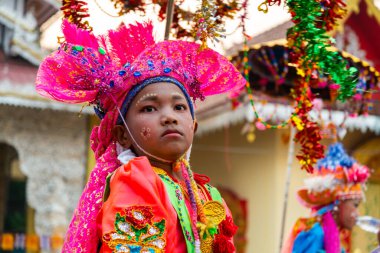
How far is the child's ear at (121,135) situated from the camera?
3.07m

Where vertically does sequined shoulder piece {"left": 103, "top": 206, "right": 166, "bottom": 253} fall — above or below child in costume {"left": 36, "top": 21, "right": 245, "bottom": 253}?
below

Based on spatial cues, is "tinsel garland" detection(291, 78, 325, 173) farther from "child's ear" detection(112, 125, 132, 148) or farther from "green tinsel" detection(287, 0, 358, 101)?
"child's ear" detection(112, 125, 132, 148)

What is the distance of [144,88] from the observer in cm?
299

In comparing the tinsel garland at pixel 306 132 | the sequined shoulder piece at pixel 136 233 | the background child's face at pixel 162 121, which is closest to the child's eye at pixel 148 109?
the background child's face at pixel 162 121

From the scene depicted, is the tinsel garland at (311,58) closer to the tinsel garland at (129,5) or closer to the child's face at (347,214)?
the tinsel garland at (129,5)

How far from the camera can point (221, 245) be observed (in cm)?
284

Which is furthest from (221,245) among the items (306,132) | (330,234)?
(330,234)

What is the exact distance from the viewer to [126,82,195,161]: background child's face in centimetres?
290

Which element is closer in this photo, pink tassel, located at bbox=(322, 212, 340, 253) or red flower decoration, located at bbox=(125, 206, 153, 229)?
red flower decoration, located at bbox=(125, 206, 153, 229)

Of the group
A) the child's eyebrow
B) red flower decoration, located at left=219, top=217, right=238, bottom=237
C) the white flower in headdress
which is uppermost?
the child's eyebrow

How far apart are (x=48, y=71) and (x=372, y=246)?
317 inches

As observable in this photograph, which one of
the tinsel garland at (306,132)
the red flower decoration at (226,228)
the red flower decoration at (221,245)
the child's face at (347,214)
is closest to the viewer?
the red flower decoration at (221,245)

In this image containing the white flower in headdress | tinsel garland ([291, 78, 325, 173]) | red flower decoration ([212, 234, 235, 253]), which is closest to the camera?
red flower decoration ([212, 234, 235, 253])

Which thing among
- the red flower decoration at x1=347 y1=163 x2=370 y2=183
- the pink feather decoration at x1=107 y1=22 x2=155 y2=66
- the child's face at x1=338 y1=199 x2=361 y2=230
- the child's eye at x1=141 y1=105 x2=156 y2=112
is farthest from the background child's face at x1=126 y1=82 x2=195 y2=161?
the red flower decoration at x1=347 y1=163 x2=370 y2=183
